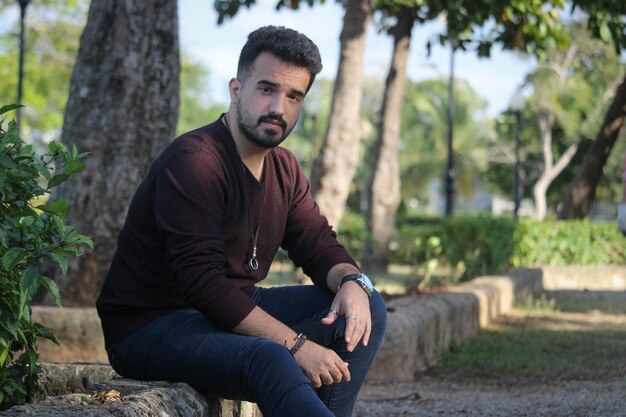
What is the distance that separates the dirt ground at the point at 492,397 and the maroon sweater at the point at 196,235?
2162mm

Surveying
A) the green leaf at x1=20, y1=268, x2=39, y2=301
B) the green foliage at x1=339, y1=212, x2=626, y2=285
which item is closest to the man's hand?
the green leaf at x1=20, y1=268, x2=39, y2=301

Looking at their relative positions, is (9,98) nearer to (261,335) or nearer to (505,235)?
(505,235)

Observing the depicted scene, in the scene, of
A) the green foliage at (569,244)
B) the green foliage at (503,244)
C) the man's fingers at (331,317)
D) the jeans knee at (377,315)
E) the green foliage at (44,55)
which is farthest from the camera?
the green foliage at (44,55)

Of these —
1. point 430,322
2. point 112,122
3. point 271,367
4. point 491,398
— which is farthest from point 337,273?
point 430,322

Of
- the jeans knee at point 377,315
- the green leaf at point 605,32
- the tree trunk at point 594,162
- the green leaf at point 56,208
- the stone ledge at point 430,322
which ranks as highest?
the green leaf at point 605,32

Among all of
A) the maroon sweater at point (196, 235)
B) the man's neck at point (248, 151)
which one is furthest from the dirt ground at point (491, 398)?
the man's neck at point (248, 151)

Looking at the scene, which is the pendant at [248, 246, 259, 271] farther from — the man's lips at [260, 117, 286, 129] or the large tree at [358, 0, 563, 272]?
the large tree at [358, 0, 563, 272]

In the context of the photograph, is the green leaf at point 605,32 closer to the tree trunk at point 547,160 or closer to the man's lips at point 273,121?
the man's lips at point 273,121

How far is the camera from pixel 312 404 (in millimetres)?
3182

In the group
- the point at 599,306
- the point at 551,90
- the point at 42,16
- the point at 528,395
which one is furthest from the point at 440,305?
the point at 551,90

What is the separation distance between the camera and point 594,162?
66.7ft

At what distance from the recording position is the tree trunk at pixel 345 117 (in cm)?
1430

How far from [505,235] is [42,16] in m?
23.7

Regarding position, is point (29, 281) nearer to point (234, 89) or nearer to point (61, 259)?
point (61, 259)
